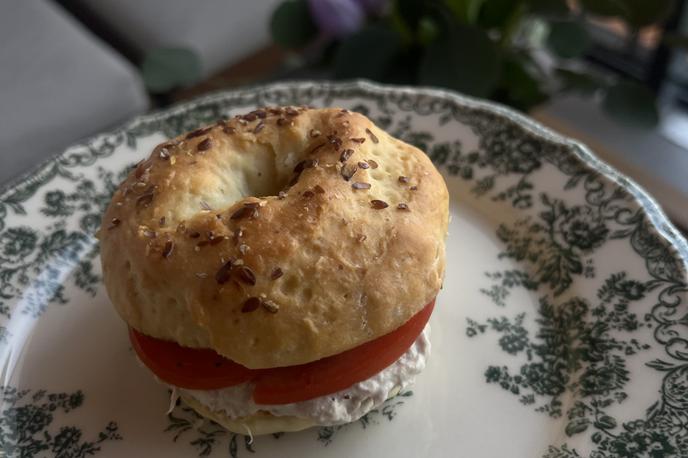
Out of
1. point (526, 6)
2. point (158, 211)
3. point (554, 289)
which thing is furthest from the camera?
point (526, 6)

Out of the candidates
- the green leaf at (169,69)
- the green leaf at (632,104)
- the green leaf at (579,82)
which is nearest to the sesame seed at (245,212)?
the green leaf at (169,69)

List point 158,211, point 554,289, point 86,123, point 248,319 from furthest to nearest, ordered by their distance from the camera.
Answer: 1. point 86,123
2. point 554,289
3. point 158,211
4. point 248,319

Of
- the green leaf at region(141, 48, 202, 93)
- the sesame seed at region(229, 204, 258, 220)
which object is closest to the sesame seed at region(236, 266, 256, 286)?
the sesame seed at region(229, 204, 258, 220)

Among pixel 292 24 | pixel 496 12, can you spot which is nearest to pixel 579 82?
pixel 496 12

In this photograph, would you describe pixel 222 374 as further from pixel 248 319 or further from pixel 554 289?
pixel 554 289

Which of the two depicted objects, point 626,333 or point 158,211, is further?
point 626,333

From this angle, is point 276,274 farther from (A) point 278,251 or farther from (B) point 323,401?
(B) point 323,401

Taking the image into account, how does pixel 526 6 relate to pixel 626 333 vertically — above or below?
above

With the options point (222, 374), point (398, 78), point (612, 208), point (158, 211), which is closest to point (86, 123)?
point (398, 78)
